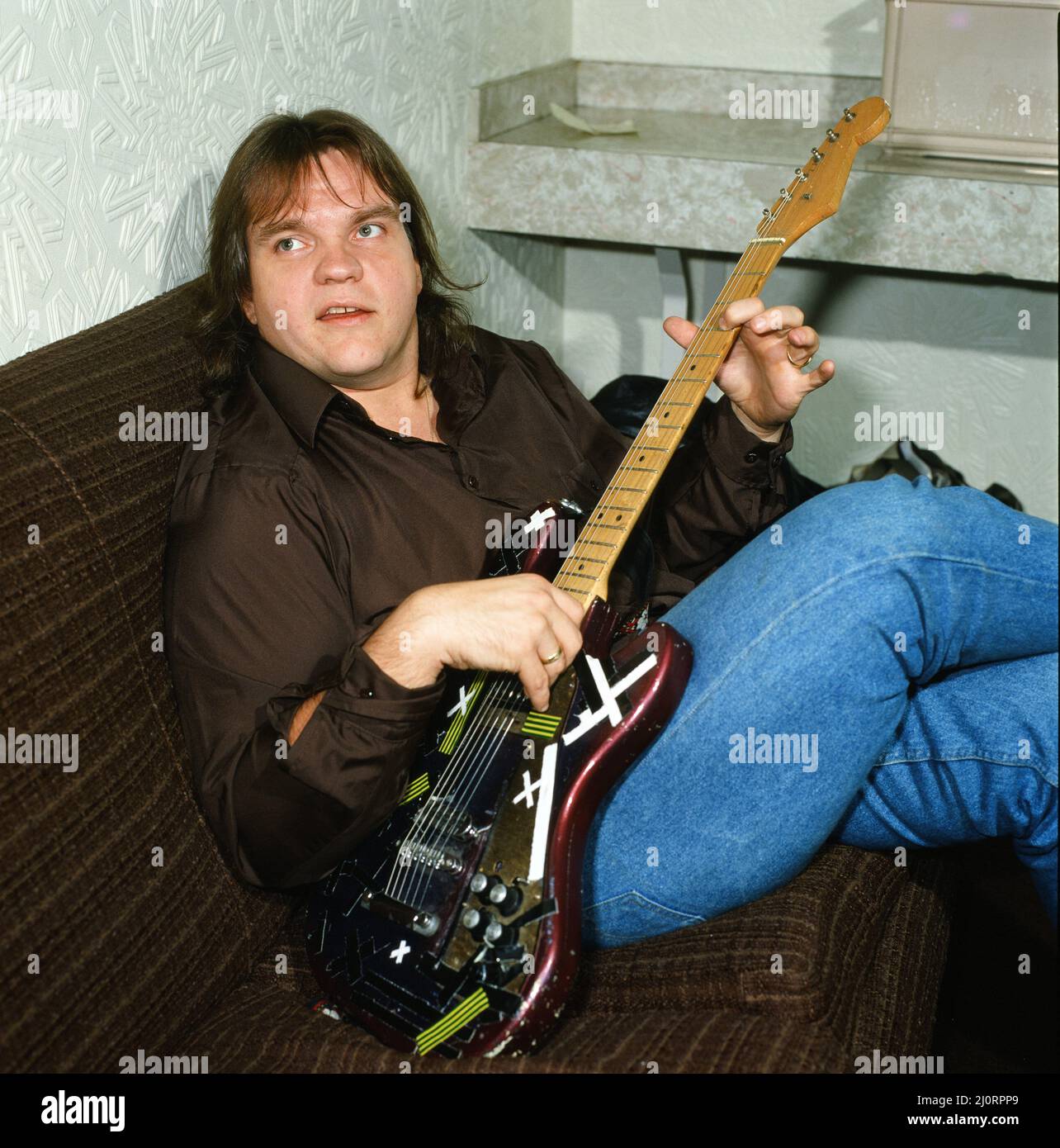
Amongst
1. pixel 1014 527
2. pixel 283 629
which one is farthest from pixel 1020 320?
pixel 283 629

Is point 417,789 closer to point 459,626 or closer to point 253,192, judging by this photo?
point 459,626

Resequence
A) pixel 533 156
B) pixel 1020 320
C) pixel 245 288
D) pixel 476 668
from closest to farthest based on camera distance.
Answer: pixel 476 668, pixel 245 288, pixel 533 156, pixel 1020 320

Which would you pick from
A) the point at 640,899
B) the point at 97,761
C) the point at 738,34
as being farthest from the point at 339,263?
the point at 738,34

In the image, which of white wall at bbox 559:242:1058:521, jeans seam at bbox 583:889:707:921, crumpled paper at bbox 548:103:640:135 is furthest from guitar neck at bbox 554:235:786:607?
white wall at bbox 559:242:1058:521

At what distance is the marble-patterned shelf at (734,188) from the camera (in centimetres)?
183

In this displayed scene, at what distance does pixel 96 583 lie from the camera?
37.7 inches

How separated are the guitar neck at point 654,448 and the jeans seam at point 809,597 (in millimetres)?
123

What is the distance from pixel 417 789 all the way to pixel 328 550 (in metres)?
0.23

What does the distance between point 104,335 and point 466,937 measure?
2.01ft

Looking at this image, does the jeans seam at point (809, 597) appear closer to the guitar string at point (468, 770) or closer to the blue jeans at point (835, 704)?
the blue jeans at point (835, 704)

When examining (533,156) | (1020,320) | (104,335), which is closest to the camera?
(104,335)
